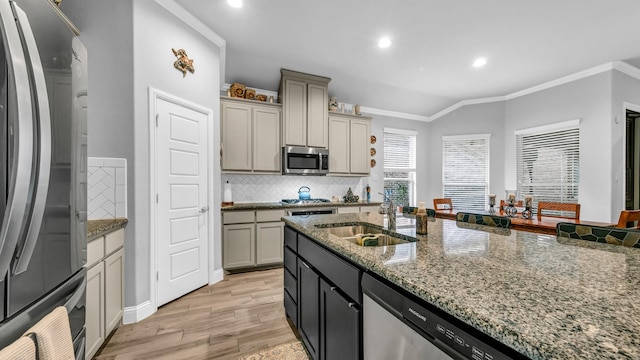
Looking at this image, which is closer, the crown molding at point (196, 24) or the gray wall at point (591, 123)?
the crown molding at point (196, 24)

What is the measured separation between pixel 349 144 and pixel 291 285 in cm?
301

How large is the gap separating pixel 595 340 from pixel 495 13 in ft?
10.6

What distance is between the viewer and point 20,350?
2.18ft

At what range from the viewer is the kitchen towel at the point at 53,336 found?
76cm

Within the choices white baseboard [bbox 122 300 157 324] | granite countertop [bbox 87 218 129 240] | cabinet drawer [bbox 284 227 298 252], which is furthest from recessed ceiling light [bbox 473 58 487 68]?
white baseboard [bbox 122 300 157 324]

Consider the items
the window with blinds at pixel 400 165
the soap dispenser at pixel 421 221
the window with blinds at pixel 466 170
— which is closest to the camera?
the soap dispenser at pixel 421 221

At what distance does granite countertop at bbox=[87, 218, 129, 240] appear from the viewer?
1646mm

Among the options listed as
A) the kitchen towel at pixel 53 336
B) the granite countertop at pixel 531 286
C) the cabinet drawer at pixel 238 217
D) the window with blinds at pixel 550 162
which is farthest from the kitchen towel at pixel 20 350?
the window with blinds at pixel 550 162

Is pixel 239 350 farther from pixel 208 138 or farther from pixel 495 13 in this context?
pixel 495 13

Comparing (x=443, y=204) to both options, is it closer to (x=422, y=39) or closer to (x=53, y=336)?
(x=422, y=39)

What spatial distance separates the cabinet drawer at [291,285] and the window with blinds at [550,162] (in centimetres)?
463

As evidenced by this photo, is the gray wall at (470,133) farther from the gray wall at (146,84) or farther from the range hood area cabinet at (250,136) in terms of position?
the gray wall at (146,84)

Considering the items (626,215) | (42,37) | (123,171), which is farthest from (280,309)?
(626,215)

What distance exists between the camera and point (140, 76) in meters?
2.29
